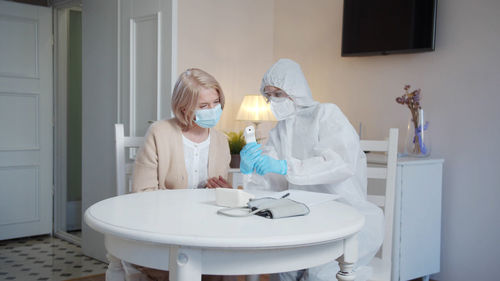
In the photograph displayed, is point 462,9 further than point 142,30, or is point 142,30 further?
point 142,30

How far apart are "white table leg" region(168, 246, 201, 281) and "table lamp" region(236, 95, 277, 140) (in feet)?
8.04

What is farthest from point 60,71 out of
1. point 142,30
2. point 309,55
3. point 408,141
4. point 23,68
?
point 408,141

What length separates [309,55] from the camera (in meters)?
3.80

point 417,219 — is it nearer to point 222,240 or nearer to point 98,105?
point 222,240

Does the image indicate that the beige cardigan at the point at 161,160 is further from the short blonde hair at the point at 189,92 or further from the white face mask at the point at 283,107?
the white face mask at the point at 283,107

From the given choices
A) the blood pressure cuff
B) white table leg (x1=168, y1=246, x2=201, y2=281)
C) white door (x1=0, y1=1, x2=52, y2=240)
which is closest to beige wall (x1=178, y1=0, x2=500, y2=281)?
white door (x1=0, y1=1, x2=52, y2=240)

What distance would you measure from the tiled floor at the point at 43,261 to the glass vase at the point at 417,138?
216cm

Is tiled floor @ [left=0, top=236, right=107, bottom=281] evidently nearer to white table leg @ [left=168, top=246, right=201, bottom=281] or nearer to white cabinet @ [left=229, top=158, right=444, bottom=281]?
white cabinet @ [left=229, top=158, right=444, bottom=281]

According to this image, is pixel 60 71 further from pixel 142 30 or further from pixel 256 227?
pixel 256 227

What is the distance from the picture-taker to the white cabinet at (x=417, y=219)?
2734 millimetres

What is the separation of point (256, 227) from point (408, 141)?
2.09 m

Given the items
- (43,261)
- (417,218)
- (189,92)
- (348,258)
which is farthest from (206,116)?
(43,261)

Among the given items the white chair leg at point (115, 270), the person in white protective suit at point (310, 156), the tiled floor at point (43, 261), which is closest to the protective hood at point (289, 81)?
the person in white protective suit at point (310, 156)

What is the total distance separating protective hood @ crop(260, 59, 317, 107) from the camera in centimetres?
188
